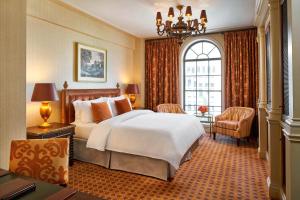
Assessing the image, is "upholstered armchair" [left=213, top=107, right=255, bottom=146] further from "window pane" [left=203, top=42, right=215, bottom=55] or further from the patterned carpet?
"window pane" [left=203, top=42, right=215, bottom=55]

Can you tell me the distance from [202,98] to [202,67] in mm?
976

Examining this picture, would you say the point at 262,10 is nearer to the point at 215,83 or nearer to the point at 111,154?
the point at 215,83

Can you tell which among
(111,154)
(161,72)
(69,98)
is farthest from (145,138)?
(161,72)

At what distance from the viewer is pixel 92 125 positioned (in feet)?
13.4

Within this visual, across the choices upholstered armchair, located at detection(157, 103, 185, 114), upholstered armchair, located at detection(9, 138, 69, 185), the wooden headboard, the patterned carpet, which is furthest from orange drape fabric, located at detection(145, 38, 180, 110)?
upholstered armchair, located at detection(9, 138, 69, 185)

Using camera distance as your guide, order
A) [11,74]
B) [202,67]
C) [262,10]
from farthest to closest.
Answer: [202,67] → [262,10] → [11,74]

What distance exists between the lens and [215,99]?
262 inches

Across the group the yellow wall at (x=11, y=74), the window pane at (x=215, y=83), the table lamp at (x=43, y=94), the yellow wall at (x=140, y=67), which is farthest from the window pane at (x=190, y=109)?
the yellow wall at (x=11, y=74)

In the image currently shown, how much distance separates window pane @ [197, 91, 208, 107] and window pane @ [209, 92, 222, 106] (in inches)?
5.7

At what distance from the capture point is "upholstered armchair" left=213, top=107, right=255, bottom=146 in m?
5.03

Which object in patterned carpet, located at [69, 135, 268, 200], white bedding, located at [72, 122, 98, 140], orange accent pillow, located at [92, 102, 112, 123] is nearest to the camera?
patterned carpet, located at [69, 135, 268, 200]

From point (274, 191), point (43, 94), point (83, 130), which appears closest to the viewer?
point (274, 191)

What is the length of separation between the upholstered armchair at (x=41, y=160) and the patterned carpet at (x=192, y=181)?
1255 millimetres

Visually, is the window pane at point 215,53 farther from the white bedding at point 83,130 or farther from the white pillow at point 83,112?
the white bedding at point 83,130
